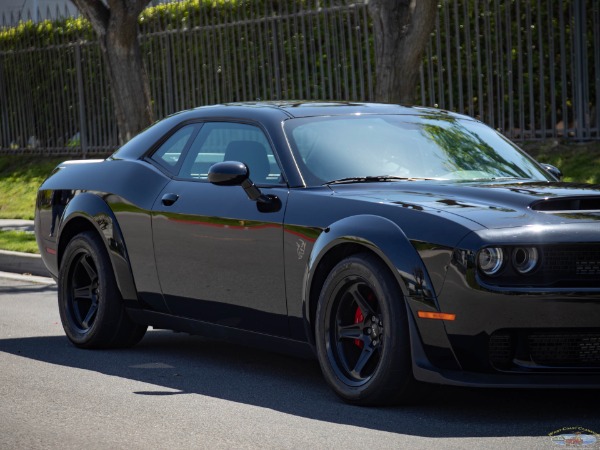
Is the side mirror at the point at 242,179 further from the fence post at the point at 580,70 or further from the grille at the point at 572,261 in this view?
the fence post at the point at 580,70

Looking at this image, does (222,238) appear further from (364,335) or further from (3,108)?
(3,108)

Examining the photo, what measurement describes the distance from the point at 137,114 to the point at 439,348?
11947 millimetres

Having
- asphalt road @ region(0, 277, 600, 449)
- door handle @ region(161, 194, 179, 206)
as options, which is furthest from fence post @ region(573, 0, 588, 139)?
door handle @ region(161, 194, 179, 206)

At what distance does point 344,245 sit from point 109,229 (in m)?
2.29

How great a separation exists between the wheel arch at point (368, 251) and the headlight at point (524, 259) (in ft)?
1.29

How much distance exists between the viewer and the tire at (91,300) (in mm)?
8367

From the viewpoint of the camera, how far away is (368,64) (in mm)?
16938

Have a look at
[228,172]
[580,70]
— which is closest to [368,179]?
[228,172]

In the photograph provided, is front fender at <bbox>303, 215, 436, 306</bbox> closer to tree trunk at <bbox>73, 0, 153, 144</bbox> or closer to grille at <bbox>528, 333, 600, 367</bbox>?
grille at <bbox>528, 333, 600, 367</bbox>

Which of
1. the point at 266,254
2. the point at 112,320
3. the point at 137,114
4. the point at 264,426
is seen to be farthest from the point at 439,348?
the point at 137,114

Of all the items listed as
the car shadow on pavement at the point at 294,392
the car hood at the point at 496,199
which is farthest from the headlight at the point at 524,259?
the car shadow on pavement at the point at 294,392

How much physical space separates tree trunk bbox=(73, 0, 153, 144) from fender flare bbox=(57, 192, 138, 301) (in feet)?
28.2

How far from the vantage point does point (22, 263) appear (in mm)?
14047

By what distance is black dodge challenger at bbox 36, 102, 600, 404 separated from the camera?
19.4 ft
